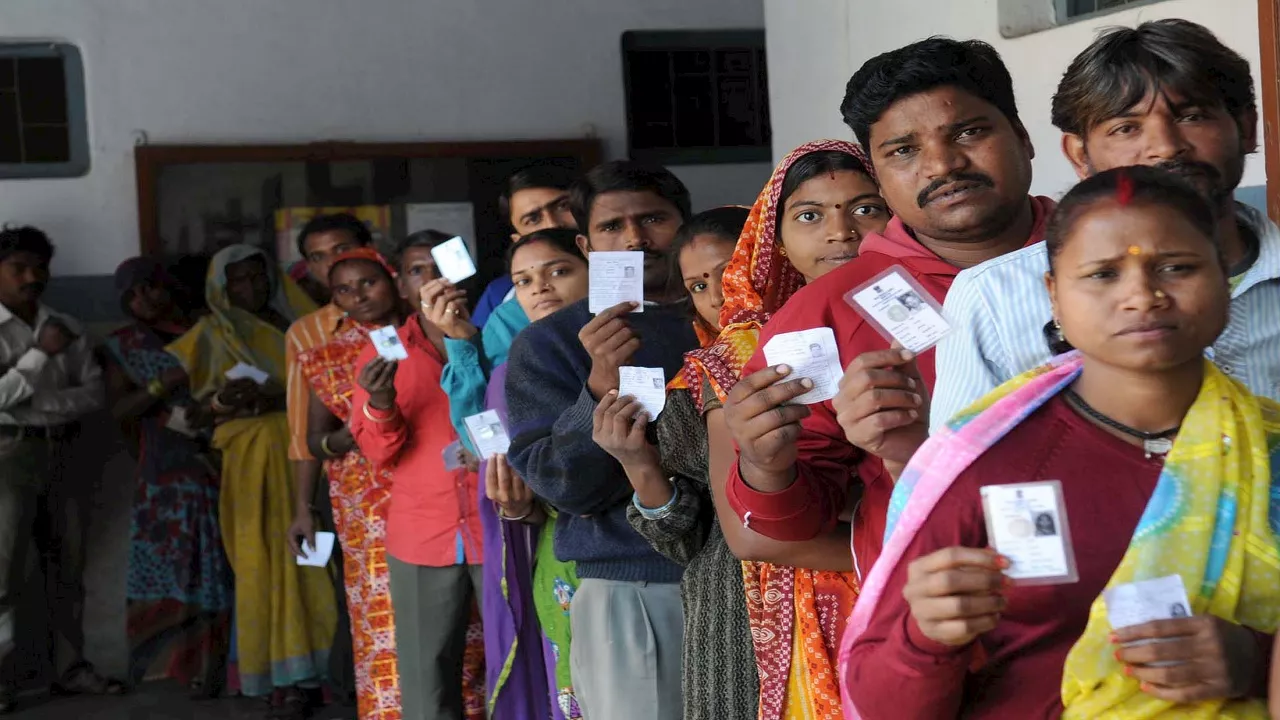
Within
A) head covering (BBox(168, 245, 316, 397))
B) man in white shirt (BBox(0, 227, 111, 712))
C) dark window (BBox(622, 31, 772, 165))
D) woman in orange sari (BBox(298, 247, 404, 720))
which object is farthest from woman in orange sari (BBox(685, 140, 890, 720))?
dark window (BBox(622, 31, 772, 165))

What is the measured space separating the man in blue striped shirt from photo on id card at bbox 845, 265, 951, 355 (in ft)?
0.12

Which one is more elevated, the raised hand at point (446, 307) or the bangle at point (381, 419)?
the raised hand at point (446, 307)

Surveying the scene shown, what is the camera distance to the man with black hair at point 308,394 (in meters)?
5.78

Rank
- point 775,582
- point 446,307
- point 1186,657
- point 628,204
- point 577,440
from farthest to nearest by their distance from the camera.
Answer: point 446,307 → point 628,204 → point 577,440 → point 775,582 → point 1186,657

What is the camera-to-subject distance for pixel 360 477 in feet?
17.5

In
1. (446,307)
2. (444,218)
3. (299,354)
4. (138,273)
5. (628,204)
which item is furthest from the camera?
(444,218)

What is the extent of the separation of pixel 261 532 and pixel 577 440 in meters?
3.80

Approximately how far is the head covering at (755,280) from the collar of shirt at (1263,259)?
774mm

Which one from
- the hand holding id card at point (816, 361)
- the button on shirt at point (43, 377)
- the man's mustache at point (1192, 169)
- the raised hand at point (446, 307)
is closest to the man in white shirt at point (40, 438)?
the button on shirt at point (43, 377)

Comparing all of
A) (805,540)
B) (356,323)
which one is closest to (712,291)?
(805,540)

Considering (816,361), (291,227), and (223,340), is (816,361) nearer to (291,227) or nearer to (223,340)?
(223,340)

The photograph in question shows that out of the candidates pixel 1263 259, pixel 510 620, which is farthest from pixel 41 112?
pixel 1263 259

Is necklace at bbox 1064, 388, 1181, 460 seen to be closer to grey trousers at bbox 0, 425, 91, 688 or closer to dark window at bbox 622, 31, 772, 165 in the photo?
grey trousers at bbox 0, 425, 91, 688

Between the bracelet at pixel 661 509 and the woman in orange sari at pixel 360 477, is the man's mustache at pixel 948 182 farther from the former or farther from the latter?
the woman in orange sari at pixel 360 477
